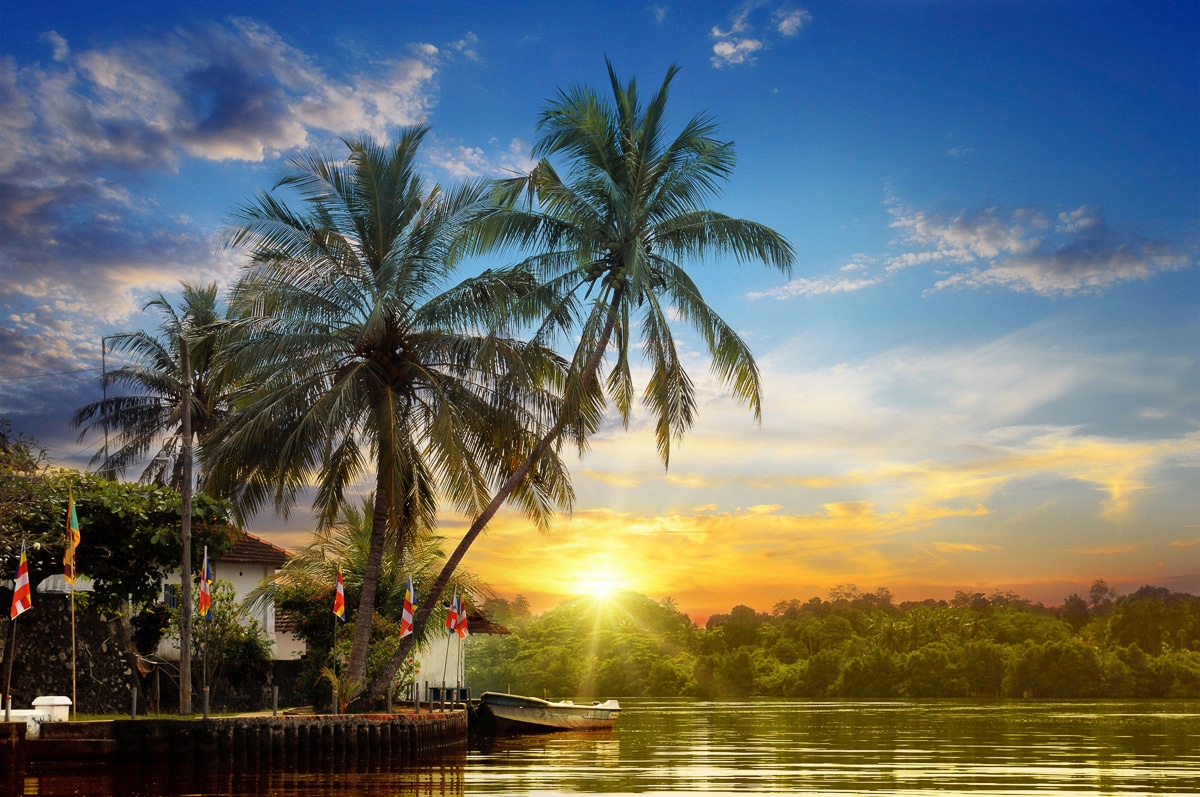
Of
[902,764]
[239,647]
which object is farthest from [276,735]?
[902,764]

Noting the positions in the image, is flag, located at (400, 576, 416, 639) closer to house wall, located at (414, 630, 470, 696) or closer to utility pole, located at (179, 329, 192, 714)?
utility pole, located at (179, 329, 192, 714)

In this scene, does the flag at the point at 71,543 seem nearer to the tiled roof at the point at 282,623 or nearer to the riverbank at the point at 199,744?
the riverbank at the point at 199,744

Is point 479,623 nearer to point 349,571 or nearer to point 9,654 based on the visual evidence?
point 349,571

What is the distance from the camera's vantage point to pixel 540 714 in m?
33.0

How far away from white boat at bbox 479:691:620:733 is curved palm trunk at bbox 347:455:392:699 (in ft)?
25.1

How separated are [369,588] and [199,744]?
573 cm

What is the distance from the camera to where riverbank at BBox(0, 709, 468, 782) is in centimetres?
1866

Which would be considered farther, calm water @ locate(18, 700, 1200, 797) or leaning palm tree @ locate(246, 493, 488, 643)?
leaning palm tree @ locate(246, 493, 488, 643)

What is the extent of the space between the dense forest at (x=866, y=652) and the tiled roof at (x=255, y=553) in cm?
3377

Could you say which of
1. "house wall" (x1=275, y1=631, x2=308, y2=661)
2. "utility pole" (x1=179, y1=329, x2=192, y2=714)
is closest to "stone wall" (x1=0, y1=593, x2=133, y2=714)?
"utility pole" (x1=179, y1=329, x2=192, y2=714)

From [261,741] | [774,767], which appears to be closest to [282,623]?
[261,741]

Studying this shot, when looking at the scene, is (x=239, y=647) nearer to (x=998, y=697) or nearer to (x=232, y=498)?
(x=232, y=498)

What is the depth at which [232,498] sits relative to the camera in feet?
82.1

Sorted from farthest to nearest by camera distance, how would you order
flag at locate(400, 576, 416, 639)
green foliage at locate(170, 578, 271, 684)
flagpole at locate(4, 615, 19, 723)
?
green foliage at locate(170, 578, 271, 684) → flag at locate(400, 576, 416, 639) → flagpole at locate(4, 615, 19, 723)
